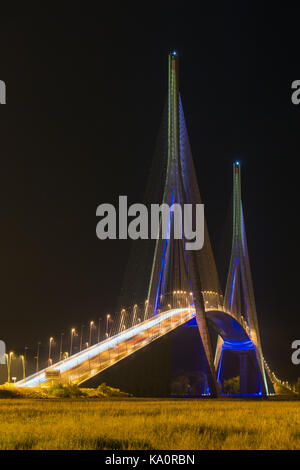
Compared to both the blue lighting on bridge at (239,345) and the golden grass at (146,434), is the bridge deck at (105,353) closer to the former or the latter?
the golden grass at (146,434)

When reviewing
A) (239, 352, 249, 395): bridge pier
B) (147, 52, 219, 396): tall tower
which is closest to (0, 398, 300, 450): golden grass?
(147, 52, 219, 396): tall tower

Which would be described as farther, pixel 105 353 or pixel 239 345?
pixel 239 345

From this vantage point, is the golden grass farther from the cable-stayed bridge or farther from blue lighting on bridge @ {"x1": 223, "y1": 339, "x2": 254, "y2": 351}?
blue lighting on bridge @ {"x1": 223, "y1": 339, "x2": 254, "y2": 351}

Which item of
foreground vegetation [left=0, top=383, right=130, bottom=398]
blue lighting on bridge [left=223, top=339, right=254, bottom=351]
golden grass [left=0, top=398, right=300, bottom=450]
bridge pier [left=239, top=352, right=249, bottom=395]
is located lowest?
bridge pier [left=239, top=352, right=249, bottom=395]

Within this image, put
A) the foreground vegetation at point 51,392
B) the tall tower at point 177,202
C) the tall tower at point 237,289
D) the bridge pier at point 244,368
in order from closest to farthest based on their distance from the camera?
the foreground vegetation at point 51,392, the tall tower at point 177,202, the tall tower at point 237,289, the bridge pier at point 244,368

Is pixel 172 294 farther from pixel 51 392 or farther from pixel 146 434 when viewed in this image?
pixel 146 434

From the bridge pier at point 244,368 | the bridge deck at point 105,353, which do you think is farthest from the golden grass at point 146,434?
the bridge pier at point 244,368

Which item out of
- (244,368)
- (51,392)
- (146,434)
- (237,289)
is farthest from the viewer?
(244,368)

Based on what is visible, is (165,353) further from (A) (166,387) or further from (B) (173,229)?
(B) (173,229)

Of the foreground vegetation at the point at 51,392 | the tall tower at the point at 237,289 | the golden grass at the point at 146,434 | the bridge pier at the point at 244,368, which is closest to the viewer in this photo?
the golden grass at the point at 146,434

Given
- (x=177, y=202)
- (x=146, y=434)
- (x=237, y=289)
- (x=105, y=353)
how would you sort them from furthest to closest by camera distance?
(x=237, y=289), (x=177, y=202), (x=105, y=353), (x=146, y=434)

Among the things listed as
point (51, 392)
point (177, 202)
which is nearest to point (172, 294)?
point (177, 202)
